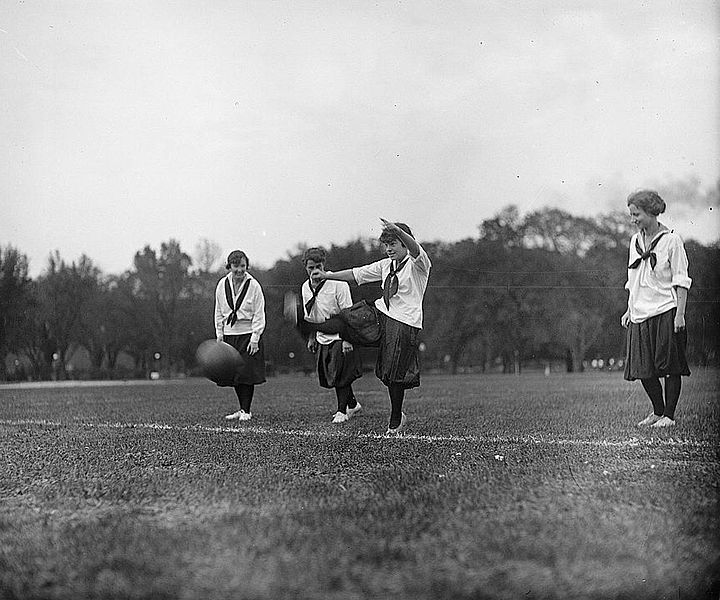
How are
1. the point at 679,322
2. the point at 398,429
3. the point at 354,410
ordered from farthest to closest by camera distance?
the point at 354,410 → the point at 398,429 → the point at 679,322

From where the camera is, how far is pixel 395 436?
11.0ft

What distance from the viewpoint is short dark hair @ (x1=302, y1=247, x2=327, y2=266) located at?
372 centimetres

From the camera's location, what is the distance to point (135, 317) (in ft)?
13.5

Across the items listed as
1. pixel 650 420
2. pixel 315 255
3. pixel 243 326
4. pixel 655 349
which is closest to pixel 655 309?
pixel 655 349

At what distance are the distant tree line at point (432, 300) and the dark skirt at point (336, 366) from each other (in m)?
Answer: 0.24

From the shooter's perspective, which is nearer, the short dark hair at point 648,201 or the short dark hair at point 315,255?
the short dark hair at point 648,201

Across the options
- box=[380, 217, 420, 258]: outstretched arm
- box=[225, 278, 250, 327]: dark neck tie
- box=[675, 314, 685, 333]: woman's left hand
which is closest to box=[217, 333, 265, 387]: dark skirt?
box=[225, 278, 250, 327]: dark neck tie

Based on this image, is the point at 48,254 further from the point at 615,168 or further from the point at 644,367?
the point at 644,367

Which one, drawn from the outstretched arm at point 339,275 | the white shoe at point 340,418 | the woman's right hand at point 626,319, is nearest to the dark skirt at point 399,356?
the outstretched arm at point 339,275

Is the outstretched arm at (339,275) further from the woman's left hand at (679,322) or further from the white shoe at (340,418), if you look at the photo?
the woman's left hand at (679,322)

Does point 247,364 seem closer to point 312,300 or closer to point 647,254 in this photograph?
point 312,300

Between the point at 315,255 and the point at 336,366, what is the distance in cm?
90

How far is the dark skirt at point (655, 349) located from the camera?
3307 mm

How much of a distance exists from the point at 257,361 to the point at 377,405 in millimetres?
719
